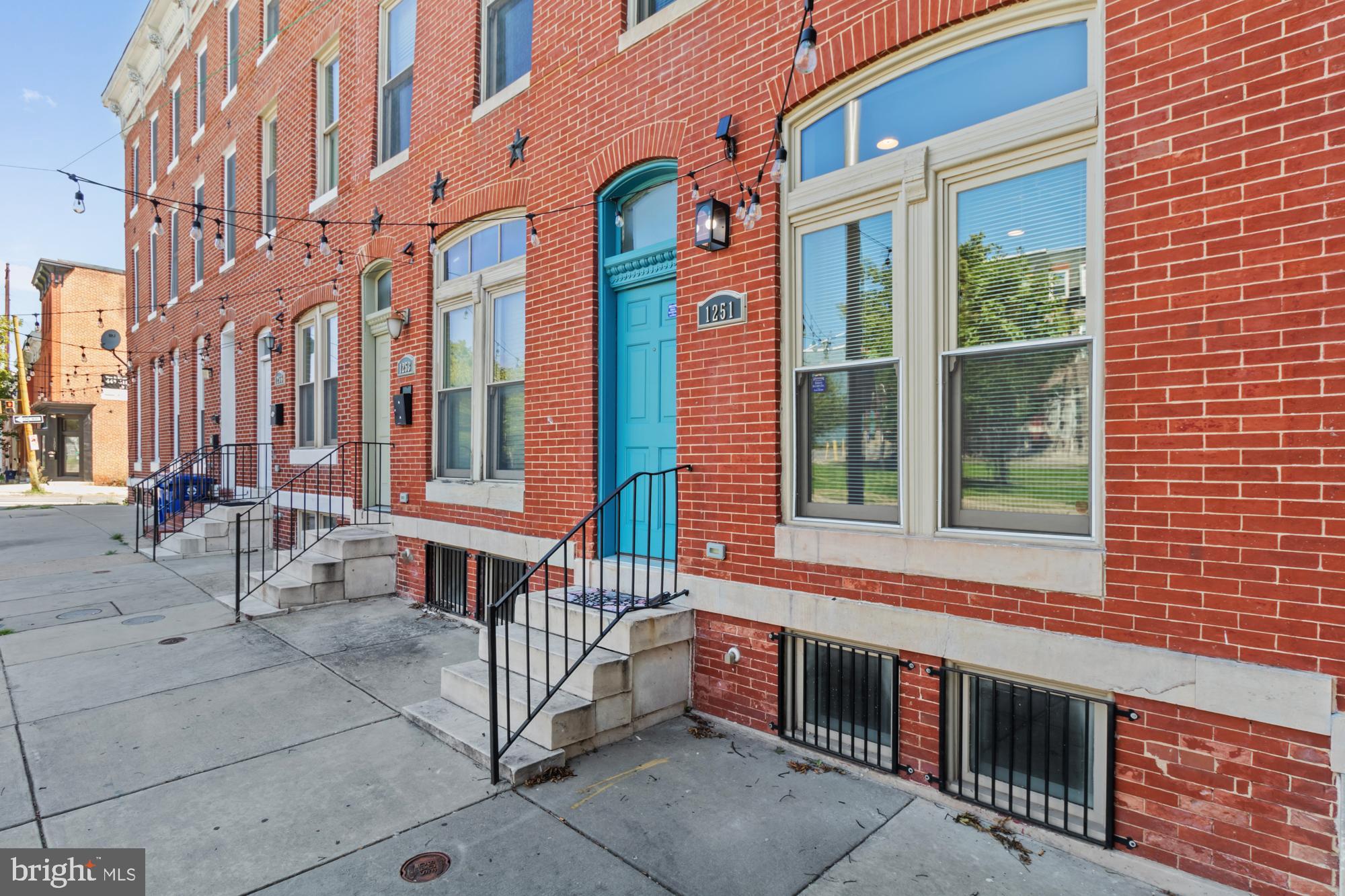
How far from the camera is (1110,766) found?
3115mm

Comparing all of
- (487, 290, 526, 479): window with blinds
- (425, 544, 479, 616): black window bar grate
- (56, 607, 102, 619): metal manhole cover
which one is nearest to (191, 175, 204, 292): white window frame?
(56, 607, 102, 619): metal manhole cover

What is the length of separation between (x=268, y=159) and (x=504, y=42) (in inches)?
267

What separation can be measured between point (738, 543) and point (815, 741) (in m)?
1.26

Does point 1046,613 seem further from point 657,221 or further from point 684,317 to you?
point 657,221

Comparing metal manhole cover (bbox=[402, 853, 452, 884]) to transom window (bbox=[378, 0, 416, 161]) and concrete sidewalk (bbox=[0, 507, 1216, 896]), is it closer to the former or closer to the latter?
concrete sidewalk (bbox=[0, 507, 1216, 896])

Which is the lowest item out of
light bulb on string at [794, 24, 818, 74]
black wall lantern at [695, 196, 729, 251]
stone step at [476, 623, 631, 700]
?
stone step at [476, 623, 631, 700]

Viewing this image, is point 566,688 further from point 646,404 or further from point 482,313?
point 482,313

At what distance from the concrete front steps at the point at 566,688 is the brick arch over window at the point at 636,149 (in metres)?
3.22

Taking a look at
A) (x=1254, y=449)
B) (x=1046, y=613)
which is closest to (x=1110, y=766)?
(x=1046, y=613)

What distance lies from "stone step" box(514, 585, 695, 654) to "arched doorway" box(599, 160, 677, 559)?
77 cm

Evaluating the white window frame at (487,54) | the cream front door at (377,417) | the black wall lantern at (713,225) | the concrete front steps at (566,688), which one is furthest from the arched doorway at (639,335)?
the cream front door at (377,417)

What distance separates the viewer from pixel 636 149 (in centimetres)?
524

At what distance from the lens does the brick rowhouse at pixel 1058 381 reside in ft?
8.87

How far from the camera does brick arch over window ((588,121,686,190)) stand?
500cm
